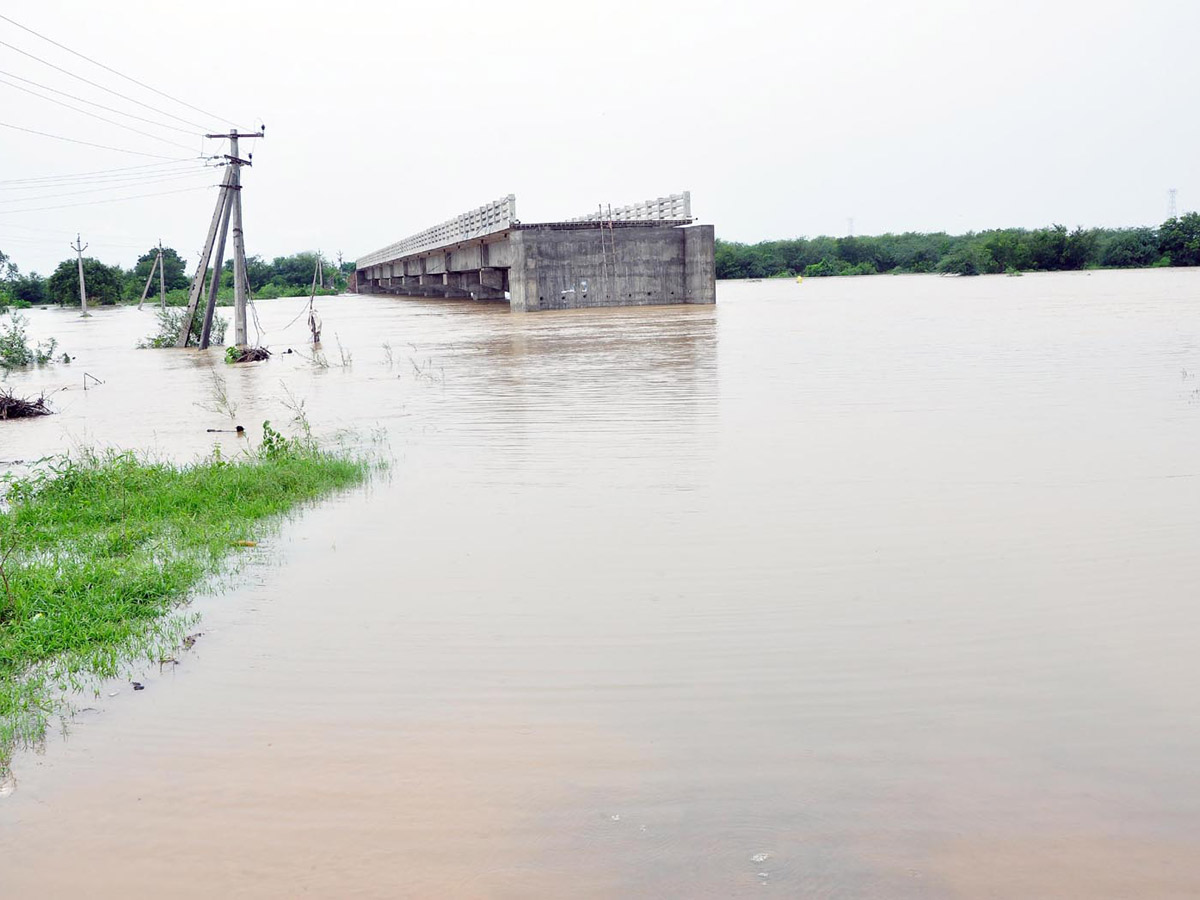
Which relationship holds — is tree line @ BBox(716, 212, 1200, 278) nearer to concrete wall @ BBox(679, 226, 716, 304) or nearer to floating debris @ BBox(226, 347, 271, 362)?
concrete wall @ BBox(679, 226, 716, 304)

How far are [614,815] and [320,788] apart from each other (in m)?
1.12

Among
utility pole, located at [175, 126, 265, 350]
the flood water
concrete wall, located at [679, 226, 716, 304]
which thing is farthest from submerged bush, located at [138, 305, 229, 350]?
the flood water

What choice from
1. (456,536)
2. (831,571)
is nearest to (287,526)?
(456,536)

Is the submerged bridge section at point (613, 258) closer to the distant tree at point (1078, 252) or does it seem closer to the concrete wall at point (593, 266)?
the concrete wall at point (593, 266)

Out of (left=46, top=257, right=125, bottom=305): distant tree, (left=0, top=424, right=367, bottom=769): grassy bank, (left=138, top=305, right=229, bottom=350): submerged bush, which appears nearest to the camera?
(left=0, top=424, right=367, bottom=769): grassy bank

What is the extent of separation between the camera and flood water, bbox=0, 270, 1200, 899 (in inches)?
138

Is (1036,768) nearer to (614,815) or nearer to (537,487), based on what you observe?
(614,815)

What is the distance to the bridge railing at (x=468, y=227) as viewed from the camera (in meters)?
39.3

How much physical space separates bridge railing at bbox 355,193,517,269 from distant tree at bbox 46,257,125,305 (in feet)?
97.5

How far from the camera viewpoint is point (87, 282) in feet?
284

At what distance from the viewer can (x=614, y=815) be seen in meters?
Answer: 3.75

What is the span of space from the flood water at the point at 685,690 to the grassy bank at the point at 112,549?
31cm

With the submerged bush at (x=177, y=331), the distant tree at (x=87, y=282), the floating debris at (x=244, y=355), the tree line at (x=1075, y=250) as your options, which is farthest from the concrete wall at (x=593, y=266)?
the distant tree at (x=87, y=282)

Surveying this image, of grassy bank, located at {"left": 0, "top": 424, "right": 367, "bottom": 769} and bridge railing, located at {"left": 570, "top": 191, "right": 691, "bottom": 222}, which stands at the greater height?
bridge railing, located at {"left": 570, "top": 191, "right": 691, "bottom": 222}
